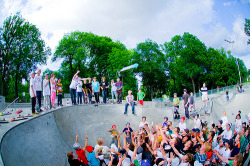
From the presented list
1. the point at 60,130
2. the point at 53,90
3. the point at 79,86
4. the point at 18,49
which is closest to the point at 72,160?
the point at 60,130

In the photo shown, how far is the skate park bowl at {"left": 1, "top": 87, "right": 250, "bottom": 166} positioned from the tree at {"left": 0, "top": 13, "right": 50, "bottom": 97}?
792 inches

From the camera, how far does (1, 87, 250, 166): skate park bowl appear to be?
4483 mm

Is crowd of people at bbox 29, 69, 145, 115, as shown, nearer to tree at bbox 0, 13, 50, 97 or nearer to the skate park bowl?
the skate park bowl

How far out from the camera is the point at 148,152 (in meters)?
5.23

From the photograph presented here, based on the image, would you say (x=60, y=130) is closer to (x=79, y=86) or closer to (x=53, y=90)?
(x=53, y=90)

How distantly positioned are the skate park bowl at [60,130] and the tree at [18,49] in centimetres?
2012

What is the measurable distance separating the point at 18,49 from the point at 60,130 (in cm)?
2396

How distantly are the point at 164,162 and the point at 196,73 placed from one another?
3808cm

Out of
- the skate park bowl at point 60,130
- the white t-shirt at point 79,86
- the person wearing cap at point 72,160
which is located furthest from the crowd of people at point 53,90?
the person wearing cap at point 72,160

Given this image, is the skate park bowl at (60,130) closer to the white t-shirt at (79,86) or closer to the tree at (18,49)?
the white t-shirt at (79,86)

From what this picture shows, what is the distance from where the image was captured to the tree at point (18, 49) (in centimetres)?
2589

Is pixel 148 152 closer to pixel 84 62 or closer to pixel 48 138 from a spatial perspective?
pixel 48 138

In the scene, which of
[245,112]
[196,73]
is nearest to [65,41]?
[196,73]

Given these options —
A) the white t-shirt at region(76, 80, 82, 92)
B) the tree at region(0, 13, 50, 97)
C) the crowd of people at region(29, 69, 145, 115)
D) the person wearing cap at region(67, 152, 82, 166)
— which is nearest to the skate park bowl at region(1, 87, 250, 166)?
the crowd of people at region(29, 69, 145, 115)
